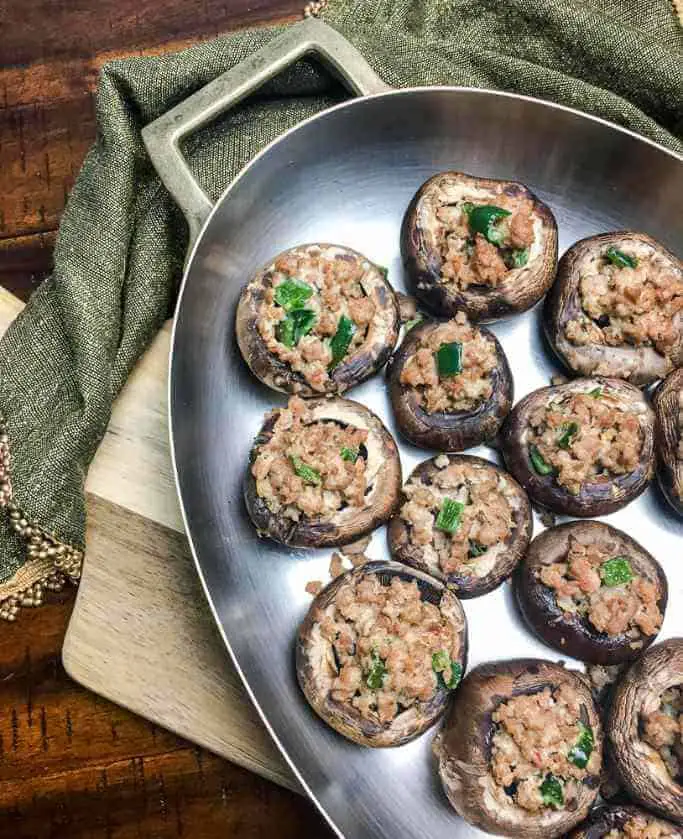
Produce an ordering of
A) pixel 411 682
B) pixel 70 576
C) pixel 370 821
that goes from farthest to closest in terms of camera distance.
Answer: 1. pixel 70 576
2. pixel 370 821
3. pixel 411 682

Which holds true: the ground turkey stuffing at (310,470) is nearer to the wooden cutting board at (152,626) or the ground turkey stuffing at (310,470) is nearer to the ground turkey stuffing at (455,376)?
the ground turkey stuffing at (455,376)

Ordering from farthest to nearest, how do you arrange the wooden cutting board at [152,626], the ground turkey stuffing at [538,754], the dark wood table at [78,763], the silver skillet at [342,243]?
1. the dark wood table at [78,763]
2. the wooden cutting board at [152,626]
3. the silver skillet at [342,243]
4. the ground turkey stuffing at [538,754]

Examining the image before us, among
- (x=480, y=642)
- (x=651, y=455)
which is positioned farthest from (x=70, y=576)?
(x=651, y=455)

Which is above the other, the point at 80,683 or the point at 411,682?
the point at 411,682

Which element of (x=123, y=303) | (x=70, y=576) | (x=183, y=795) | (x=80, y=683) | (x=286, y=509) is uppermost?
(x=123, y=303)

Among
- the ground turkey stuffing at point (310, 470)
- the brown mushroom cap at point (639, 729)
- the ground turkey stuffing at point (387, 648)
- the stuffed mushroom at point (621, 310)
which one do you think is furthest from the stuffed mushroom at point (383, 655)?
the stuffed mushroom at point (621, 310)

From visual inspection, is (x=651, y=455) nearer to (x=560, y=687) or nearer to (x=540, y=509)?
(x=540, y=509)
